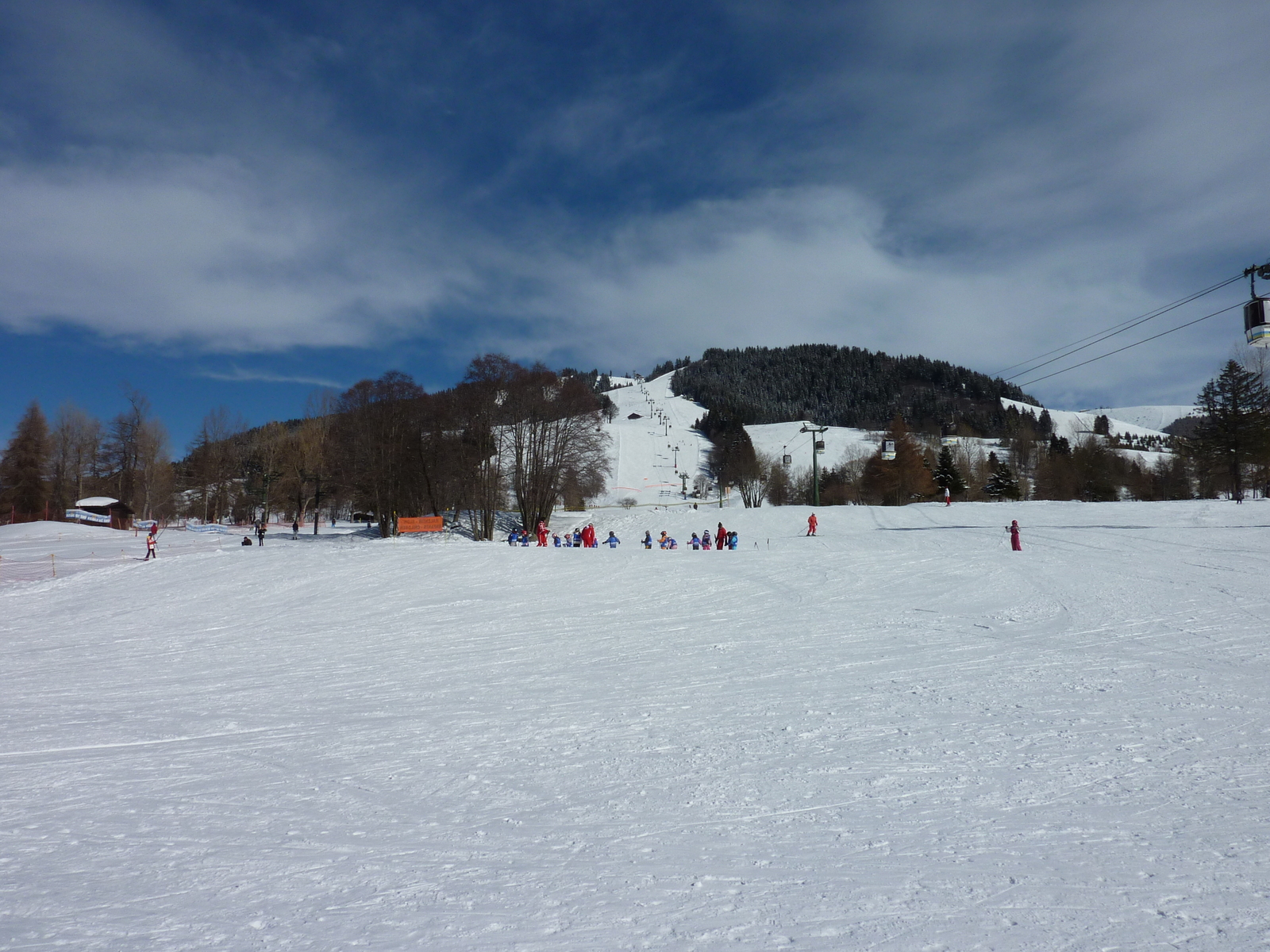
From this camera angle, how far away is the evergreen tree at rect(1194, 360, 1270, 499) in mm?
51125

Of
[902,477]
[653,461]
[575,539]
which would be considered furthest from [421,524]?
[653,461]

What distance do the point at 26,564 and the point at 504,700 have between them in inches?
1264

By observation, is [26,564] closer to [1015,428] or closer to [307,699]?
[307,699]

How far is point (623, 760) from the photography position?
616 cm

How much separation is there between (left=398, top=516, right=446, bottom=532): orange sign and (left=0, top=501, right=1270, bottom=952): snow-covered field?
27931 millimetres

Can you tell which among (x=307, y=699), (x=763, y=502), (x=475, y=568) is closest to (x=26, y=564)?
(x=475, y=568)

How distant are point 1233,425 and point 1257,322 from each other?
50911mm

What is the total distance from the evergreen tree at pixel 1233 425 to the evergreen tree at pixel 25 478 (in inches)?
3990

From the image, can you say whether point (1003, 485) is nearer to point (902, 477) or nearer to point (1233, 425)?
point (902, 477)

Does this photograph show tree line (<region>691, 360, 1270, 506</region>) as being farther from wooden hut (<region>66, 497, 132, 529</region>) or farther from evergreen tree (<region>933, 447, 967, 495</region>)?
wooden hut (<region>66, 497, 132, 529</region>)

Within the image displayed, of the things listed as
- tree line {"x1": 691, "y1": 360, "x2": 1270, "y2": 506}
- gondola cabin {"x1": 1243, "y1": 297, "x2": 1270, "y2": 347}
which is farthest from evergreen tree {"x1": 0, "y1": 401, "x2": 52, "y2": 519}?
gondola cabin {"x1": 1243, "y1": 297, "x2": 1270, "y2": 347}

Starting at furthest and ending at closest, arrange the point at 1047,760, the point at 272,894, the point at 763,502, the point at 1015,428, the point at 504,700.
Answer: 1. the point at 1015,428
2. the point at 763,502
3. the point at 504,700
4. the point at 1047,760
5. the point at 272,894

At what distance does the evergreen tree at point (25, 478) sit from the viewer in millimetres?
60844

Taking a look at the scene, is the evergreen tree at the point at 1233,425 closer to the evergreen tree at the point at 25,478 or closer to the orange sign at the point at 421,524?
the orange sign at the point at 421,524
